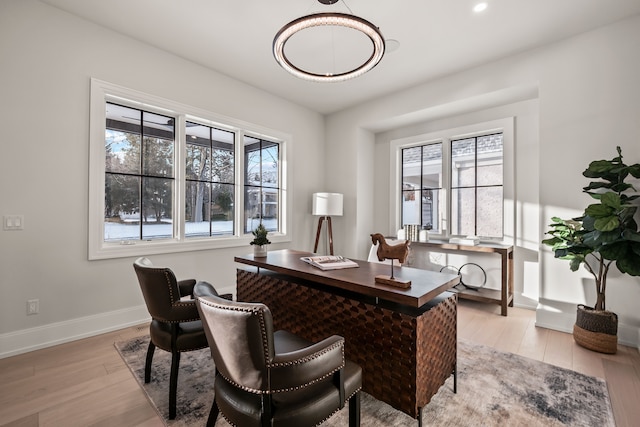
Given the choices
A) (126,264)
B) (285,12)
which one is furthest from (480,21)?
(126,264)

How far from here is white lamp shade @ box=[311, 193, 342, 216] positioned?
4.52m

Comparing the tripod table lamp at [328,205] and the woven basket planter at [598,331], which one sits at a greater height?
the tripod table lamp at [328,205]

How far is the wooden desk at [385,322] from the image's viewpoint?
1.50 m

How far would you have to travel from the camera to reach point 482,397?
6.18 ft

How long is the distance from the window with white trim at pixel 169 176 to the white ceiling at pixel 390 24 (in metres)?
0.66

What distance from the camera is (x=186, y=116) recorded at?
355 cm

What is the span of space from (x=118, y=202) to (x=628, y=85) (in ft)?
17.1

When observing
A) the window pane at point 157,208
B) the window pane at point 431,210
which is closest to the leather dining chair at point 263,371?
the window pane at point 157,208

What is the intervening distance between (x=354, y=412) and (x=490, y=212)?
3556 millimetres

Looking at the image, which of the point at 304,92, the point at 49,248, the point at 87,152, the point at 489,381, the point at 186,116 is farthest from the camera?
the point at 304,92

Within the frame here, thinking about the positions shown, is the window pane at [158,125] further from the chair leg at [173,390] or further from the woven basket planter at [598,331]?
the woven basket planter at [598,331]

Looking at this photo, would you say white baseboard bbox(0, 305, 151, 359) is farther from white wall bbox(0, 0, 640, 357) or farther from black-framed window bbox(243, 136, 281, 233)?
black-framed window bbox(243, 136, 281, 233)

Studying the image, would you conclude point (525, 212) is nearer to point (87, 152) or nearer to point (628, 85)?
point (628, 85)

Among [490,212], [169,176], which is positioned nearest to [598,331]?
[490,212]
